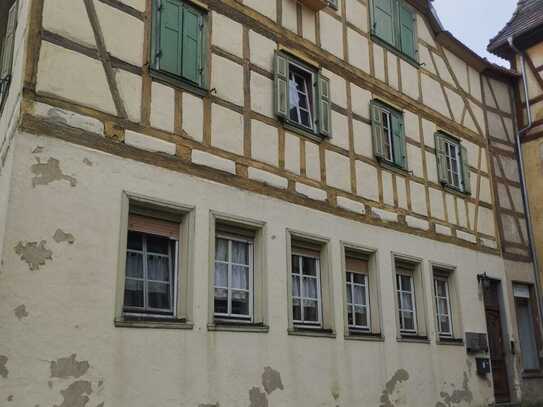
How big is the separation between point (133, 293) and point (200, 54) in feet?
10.9

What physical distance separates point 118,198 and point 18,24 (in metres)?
2.56

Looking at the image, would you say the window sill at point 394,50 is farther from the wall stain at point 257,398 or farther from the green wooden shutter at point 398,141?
the wall stain at point 257,398

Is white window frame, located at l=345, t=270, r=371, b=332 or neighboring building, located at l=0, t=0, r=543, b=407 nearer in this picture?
neighboring building, located at l=0, t=0, r=543, b=407

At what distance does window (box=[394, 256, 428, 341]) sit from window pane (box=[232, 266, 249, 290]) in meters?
3.19

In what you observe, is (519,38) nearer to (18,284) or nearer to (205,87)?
(205,87)

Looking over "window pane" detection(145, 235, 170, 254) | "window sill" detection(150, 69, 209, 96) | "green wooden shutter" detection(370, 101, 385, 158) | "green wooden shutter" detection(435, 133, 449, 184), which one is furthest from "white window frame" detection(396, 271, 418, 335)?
"window sill" detection(150, 69, 209, 96)

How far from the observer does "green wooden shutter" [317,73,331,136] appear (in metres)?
9.79

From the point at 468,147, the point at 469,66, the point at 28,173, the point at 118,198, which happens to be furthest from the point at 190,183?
the point at 469,66

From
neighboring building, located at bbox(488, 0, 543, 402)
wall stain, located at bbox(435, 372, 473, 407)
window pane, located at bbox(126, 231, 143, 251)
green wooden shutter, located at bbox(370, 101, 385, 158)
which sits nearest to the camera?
window pane, located at bbox(126, 231, 143, 251)

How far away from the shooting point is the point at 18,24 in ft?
24.5

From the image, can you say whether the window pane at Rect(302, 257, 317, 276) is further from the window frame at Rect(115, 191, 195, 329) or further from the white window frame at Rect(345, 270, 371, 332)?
the window frame at Rect(115, 191, 195, 329)

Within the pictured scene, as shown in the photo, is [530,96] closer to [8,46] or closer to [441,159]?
[441,159]

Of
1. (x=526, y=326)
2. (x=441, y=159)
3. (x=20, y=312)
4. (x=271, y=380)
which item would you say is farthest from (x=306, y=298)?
(x=526, y=326)

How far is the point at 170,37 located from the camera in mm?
8016
